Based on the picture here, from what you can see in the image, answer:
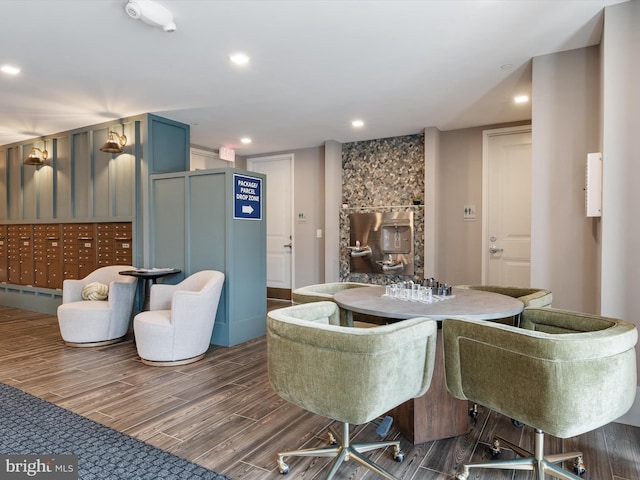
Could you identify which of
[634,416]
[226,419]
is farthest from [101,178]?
[634,416]

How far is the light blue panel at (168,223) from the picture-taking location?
179 inches

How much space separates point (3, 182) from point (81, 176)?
7.09 ft

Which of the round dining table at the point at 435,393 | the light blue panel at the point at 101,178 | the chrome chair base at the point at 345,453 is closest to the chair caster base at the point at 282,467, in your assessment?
the chrome chair base at the point at 345,453

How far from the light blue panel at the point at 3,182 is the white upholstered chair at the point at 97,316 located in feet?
10.9

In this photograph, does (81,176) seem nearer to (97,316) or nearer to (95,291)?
(95,291)

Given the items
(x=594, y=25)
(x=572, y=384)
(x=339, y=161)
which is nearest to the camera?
(x=572, y=384)

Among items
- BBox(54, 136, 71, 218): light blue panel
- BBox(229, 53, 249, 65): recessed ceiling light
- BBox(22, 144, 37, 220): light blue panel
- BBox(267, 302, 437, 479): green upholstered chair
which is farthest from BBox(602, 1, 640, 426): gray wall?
BBox(22, 144, 37, 220): light blue panel

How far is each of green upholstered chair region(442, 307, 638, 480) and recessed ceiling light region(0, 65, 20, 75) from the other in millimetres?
4062

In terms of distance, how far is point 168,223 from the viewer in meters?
4.67

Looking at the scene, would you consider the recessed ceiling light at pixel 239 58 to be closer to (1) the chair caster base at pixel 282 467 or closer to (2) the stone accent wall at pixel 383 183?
(1) the chair caster base at pixel 282 467

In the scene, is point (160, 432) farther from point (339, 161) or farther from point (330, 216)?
point (339, 161)

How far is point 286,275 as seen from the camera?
6898mm

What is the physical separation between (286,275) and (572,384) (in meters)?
5.60

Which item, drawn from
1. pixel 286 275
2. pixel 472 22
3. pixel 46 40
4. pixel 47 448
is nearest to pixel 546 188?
pixel 472 22
